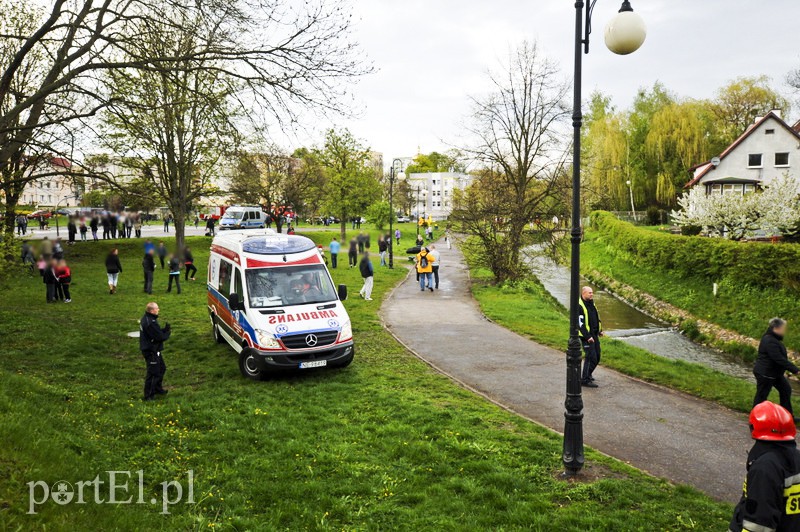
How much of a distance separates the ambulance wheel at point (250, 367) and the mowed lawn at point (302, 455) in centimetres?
21

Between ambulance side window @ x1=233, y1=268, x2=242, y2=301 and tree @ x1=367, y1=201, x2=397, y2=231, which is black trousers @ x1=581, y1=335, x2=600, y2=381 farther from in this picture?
tree @ x1=367, y1=201, x2=397, y2=231

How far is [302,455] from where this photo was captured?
695 cm

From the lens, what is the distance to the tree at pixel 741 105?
59.8 metres

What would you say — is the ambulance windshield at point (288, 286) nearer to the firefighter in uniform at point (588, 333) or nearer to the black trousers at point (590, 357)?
the firefighter in uniform at point (588, 333)

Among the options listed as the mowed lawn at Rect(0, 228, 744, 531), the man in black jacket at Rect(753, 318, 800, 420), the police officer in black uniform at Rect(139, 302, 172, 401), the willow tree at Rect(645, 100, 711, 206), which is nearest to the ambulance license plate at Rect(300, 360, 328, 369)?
the mowed lawn at Rect(0, 228, 744, 531)

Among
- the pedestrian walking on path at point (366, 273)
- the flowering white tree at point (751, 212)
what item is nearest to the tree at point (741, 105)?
the flowering white tree at point (751, 212)

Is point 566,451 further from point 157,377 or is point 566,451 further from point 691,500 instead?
point 157,377

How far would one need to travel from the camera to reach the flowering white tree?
30.5 metres

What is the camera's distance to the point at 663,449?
25.1 feet

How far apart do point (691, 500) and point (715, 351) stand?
14770mm

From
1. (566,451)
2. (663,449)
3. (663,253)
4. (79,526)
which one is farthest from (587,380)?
(663,253)

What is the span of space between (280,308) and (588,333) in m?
5.85

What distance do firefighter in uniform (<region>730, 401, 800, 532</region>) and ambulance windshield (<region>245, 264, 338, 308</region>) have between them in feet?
27.2

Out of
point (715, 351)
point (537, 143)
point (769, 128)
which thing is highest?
point (769, 128)
